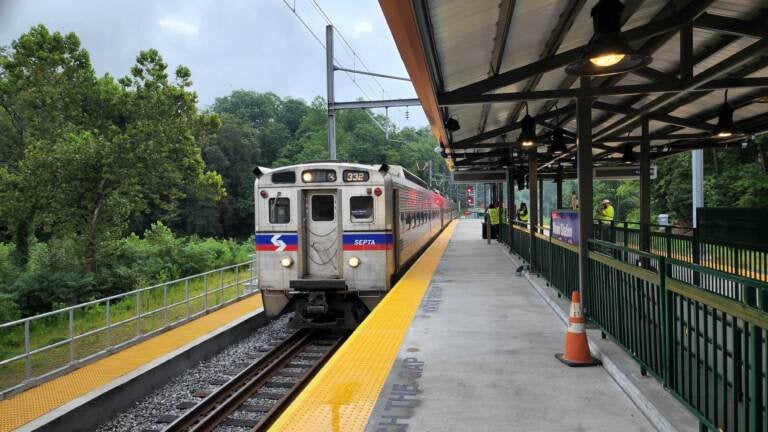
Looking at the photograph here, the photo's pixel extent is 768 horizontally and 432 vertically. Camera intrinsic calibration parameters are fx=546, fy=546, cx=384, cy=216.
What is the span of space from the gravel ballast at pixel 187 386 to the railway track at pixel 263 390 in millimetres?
290

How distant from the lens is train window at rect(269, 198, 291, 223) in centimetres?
962

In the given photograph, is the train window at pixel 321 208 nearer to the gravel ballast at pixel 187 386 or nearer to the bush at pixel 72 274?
the gravel ballast at pixel 187 386

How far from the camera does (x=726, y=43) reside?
6.87 meters

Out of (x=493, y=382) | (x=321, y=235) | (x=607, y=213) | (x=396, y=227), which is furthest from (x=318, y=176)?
(x=607, y=213)

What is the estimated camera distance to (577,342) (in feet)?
17.7

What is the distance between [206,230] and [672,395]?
54.0 metres

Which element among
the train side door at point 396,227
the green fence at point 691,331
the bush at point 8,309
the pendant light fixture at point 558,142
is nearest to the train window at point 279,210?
the train side door at point 396,227

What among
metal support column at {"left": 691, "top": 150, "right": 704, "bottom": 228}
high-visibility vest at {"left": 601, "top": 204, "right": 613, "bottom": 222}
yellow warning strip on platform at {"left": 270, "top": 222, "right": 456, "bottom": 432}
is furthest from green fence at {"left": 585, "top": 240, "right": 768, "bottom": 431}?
metal support column at {"left": 691, "top": 150, "right": 704, "bottom": 228}

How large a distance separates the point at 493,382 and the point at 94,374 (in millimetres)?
5732

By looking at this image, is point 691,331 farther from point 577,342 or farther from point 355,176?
point 355,176

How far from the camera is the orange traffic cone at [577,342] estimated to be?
5.35 metres

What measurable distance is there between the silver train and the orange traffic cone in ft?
14.5

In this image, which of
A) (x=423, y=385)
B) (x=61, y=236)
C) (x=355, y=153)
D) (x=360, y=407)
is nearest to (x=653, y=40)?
(x=423, y=385)

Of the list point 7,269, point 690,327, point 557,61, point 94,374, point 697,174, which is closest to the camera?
point 690,327
